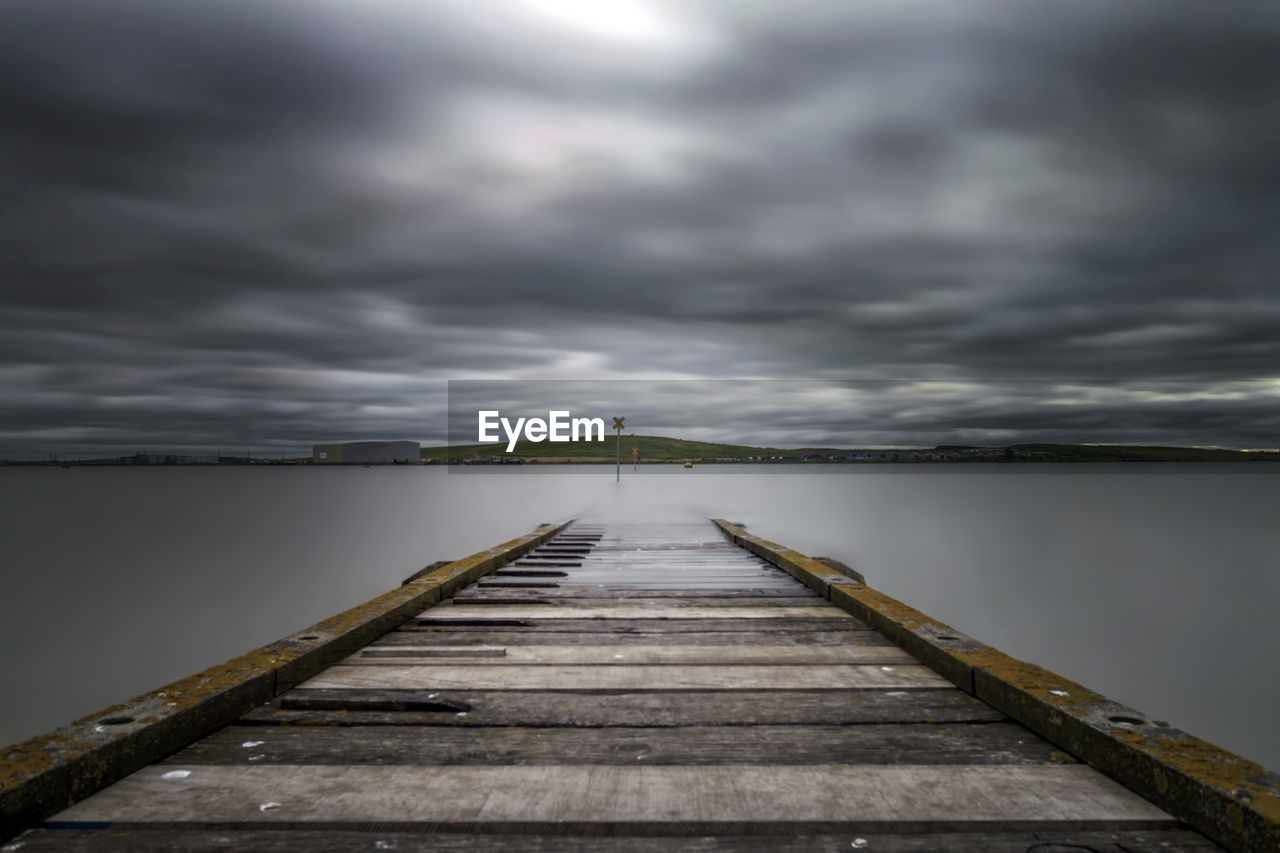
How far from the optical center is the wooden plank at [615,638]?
3.84 metres

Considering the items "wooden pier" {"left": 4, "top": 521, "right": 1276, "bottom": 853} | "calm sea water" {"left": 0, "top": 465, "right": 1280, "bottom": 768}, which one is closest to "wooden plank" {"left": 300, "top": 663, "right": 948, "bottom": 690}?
"wooden pier" {"left": 4, "top": 521, "right": 1276, "bottom": 853}

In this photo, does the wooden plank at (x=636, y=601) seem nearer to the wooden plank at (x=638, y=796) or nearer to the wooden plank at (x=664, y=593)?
the wooden plank at (x=664, y=593)

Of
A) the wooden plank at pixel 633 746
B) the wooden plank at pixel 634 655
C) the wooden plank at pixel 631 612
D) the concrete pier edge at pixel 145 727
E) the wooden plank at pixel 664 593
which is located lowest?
the wooden plank at pixel 664 593

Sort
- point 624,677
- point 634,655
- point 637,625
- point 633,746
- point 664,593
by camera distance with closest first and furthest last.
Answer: point 633,746, point 624,677, point 634,655, point 637,625, point 664,593

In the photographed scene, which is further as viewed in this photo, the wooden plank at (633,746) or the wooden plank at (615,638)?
the wooden plank at (615,638)

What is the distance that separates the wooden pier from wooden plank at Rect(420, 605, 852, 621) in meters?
0.61

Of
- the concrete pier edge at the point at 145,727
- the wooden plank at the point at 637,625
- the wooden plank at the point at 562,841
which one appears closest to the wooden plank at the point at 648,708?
the concrete pier edge at the point at 145,727

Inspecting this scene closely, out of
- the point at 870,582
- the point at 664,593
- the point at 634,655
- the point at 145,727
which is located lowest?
the point at 870,582

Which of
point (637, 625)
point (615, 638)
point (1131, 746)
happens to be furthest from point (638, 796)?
point (637, 625)

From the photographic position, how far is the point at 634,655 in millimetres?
3559

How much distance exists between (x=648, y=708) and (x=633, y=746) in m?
0.38

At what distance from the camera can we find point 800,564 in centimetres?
634

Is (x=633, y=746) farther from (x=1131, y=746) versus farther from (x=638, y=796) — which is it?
(x=1131, y=746)

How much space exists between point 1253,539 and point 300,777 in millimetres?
30741
